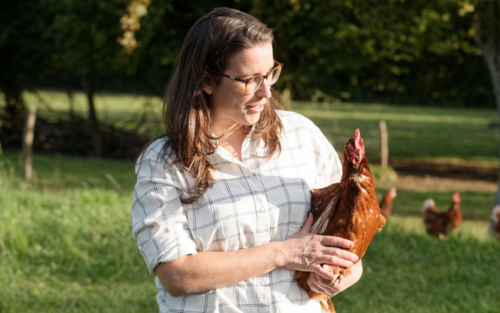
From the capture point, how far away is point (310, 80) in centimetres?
1088

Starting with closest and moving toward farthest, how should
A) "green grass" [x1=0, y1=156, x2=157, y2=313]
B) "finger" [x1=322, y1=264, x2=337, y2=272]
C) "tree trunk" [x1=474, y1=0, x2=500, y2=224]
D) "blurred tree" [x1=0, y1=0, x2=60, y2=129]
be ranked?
"finger" [x1=322, y1=264, x2=337, y2=272]
"green grass" [x1=0, y1=156, x2=157, y2=313]
"tree trunk" [x1=474, y1=0, x2=500, y2=224]
"blurred tree" [x1=0, y1=0, x2=60, y2=129]

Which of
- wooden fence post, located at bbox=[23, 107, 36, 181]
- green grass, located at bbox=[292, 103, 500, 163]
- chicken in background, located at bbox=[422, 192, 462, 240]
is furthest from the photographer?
green grass, located at bbox=[292, 103, 500, 163]

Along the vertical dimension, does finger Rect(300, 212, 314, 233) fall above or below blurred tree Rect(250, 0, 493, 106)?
above

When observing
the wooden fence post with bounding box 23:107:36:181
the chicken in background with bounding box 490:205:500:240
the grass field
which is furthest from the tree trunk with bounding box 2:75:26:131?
the chicken in background with bounding box 490:205:500:240

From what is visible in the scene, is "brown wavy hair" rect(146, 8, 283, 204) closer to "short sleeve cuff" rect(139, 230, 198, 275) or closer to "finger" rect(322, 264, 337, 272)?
"short sleeve cuff" rect(139, 230, 198, 275)

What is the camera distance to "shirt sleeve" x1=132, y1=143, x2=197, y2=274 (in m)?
1.55

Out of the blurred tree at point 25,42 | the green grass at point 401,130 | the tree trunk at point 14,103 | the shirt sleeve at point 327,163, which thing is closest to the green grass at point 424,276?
the shirt sleeve at point 327,163

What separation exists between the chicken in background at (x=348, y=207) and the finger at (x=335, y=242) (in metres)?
0.06

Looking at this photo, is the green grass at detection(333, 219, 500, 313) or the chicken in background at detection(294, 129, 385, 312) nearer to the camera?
the chicken in background at detection(294, 129, 385, 312)

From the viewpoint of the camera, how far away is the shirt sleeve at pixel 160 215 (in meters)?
1.55

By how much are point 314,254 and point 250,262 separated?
22 centimetres

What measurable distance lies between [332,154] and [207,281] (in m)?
0.73

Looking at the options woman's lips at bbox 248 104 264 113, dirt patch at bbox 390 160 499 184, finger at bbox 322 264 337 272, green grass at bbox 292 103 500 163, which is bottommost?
green grass at bbox 292 103 500 163

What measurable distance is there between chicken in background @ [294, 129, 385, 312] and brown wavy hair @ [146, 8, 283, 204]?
422mm
